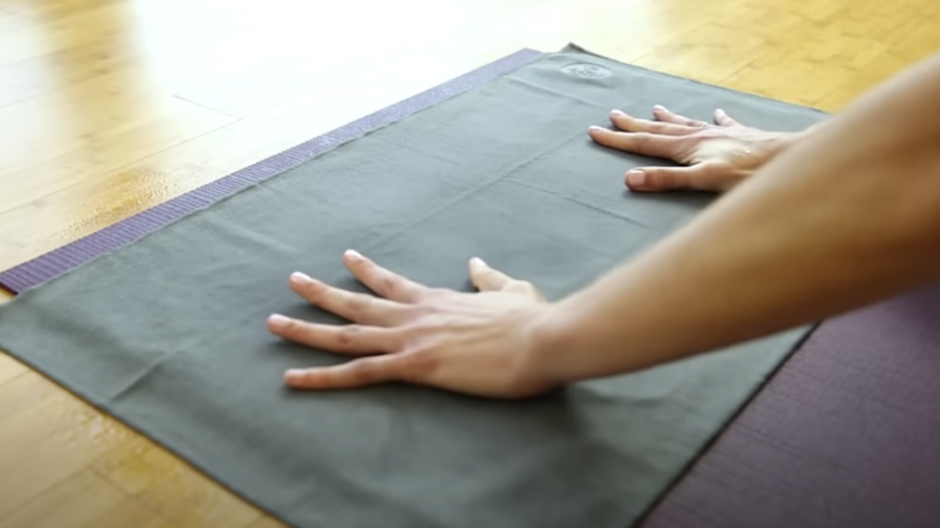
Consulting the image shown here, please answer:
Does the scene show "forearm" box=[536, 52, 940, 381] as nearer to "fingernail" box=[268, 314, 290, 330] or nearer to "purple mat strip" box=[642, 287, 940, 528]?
"purple mat strip" box=[642, 287, 940, 528]

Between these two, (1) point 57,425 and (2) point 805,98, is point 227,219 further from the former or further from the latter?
(2) point 805,98

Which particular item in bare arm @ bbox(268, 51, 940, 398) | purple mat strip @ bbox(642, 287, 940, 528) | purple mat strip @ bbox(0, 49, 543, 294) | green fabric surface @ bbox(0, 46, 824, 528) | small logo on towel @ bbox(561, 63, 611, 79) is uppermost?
bare arm @ bbox(268, 51, 940, 398)

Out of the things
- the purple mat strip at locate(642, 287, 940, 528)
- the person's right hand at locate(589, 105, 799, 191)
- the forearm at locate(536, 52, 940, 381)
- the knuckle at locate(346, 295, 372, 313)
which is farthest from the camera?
the person's right hand at locate(589, 105, 799, 191)

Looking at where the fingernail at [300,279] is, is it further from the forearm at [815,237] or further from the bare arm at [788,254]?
the forearm at [815,237]

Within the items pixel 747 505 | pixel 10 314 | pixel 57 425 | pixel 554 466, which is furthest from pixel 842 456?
pixel 10 314

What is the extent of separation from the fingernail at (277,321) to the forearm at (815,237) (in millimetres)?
498

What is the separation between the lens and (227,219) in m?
1.51

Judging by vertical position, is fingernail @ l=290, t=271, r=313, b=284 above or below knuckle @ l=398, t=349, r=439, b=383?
above

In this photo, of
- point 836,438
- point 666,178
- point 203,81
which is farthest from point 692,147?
point 203,81

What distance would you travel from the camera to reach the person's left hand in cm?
109

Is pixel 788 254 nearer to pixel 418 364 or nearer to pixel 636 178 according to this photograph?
pixel 418 364

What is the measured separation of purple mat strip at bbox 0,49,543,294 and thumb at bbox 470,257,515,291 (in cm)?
46

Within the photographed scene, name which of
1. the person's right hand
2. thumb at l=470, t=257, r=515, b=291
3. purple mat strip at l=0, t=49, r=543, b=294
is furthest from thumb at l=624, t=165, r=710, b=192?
purple mat strip at l=0, t=49, r=543, b=294

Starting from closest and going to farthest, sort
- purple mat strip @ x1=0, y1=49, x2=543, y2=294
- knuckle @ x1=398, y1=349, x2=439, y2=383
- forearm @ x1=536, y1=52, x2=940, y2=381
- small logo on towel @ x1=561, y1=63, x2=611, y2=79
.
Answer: forearm @ x1=536, y1=52, x2=940, y2=381 < knuckle @ x1=398, y1=349, x2=439, y2=383 < purple mat strip @ x1=0, y1=49, x2=543, y2=294 < small logo on towel @ x1=561, y1=63, x2=611, y2=79
